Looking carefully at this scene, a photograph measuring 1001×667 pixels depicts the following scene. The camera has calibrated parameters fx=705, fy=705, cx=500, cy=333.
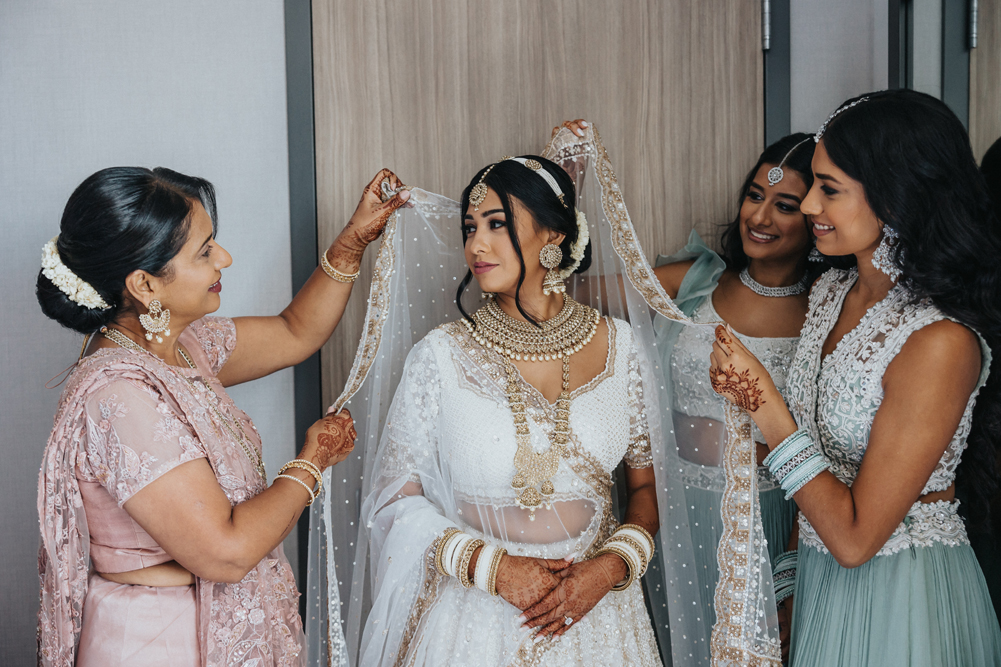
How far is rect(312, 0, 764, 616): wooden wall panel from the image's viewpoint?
2246mm

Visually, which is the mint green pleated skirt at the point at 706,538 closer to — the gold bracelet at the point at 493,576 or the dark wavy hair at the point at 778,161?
the gold bracelet at the point at 493,576

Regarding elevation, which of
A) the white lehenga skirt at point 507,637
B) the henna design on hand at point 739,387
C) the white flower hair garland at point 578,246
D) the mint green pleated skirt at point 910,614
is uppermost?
the white flower hair garland at point 578,246

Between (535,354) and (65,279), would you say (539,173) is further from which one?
(65,279)

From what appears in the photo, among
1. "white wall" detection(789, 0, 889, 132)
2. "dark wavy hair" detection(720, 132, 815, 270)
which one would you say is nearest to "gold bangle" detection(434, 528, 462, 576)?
"dark wavy hair" detection(720, 132, 815, 270)

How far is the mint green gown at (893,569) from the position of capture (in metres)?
1.51

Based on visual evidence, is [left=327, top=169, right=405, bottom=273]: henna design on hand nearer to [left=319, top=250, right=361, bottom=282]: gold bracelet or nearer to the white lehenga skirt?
[left=319, top=250, right=361, bottom=282]: gold bracelet

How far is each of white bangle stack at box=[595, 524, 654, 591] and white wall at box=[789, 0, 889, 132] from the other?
1624 millimetres

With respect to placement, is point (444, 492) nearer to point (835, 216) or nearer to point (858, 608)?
point (858, 608)

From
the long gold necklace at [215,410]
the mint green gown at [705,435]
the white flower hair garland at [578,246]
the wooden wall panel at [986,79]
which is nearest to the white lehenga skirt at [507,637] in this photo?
the mint green gown at [705,435]

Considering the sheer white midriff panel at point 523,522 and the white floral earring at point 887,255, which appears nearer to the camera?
the white floral earring at point 887,255

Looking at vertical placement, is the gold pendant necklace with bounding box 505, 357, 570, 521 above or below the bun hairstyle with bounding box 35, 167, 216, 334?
below

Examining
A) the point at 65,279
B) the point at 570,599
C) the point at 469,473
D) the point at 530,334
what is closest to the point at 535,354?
the point at 530,334

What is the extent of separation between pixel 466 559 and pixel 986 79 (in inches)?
80.9

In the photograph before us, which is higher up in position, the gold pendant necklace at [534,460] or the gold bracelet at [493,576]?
the gold pendant necklace at [534,460]
